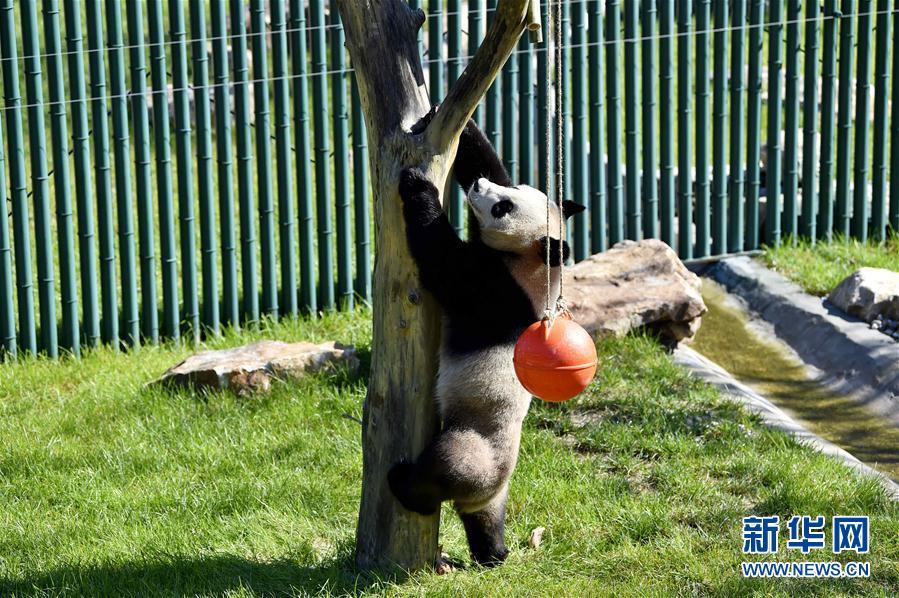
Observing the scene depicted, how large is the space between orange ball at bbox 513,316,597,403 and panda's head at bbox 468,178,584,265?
0.67 metres

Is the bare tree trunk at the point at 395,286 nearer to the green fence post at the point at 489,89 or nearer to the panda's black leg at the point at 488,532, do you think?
the panda's black leg at the point at 488,532

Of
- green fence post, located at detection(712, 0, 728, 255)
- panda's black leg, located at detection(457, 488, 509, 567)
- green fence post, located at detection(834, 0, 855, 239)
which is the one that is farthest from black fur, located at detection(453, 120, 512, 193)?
green fence post, located at detection(834, 0, 855, 239)

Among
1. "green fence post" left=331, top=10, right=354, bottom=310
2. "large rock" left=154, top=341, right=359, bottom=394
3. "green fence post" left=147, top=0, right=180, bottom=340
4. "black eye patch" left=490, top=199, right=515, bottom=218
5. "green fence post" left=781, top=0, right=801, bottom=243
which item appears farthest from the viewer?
"green fence post" left=781, top=0, right=801, bottom=243

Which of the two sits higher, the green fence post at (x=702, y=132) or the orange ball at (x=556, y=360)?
the green fence post at (x=702, y=132)

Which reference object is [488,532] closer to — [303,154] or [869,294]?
[303,154]

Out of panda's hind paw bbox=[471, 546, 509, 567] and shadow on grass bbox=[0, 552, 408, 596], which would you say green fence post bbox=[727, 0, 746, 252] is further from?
shadow on grass bbox=[0, 552, 408, 596]

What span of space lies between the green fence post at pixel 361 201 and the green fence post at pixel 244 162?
Answer: 1.19 ft

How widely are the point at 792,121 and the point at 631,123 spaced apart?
1217 millimetres

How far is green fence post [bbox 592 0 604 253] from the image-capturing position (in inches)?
311

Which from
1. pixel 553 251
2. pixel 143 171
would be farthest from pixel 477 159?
pixel 143 171

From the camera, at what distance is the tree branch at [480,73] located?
4.02m

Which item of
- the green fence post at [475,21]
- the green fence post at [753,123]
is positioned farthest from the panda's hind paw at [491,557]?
the green fence post at [753,123]

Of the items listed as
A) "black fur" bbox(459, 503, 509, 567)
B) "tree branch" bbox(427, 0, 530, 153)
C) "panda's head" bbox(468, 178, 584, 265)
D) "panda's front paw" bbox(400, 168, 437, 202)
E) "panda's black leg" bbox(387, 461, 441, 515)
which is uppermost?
"tree branch" bbox(427, 0, 530, 153)

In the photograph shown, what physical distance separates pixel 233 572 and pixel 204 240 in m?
3.22
